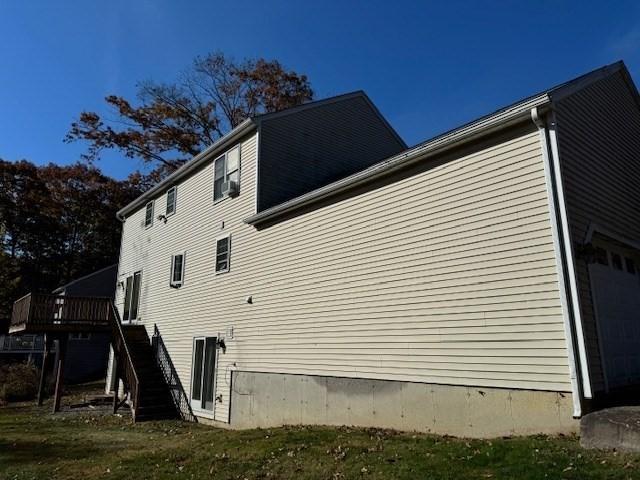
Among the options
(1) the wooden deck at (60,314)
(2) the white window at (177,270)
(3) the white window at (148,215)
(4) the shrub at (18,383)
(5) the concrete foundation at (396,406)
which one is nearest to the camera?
(5) the concrete foundation at (396,406)

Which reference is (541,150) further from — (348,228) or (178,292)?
(178,292)

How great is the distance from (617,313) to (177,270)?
1413 centimetres

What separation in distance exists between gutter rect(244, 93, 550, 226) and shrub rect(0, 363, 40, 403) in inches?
725

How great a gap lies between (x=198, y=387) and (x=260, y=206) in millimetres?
6177

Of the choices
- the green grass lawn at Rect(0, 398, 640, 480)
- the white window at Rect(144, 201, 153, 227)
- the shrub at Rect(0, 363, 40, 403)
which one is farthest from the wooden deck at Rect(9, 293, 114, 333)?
the green grass lawn at Rect(0, 398, 640, 480)

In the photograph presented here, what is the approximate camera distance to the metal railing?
15781mm

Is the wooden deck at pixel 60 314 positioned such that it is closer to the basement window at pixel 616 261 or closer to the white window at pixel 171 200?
the white window at pixel 171 200

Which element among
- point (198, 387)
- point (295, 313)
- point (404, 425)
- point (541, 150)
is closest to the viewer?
point (541, 150)

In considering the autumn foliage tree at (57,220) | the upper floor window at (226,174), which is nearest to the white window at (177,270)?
the upper floor window at (226,174)

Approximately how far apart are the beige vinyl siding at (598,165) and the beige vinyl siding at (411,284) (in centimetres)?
66

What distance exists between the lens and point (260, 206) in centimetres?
1416

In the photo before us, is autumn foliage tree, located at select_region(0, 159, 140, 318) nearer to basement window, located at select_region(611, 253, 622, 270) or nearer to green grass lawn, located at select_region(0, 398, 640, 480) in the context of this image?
green grass lawn, located at select_region(0, 398, 640, 480)

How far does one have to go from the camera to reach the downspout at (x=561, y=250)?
6574 mm

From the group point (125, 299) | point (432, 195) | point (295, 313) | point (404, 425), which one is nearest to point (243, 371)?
point (295, 313)
